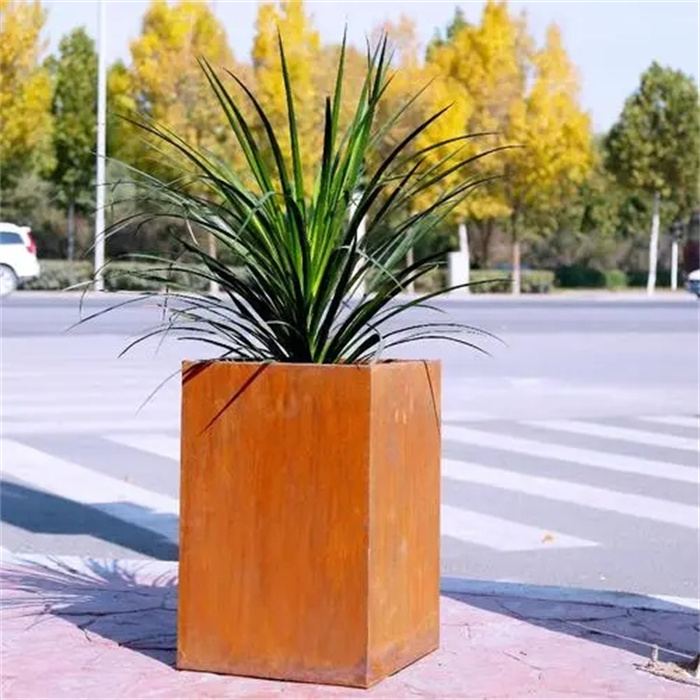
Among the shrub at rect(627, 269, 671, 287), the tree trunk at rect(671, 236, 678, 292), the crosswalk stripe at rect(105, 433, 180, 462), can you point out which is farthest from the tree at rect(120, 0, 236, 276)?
the crosswalk stripe at rect(105, 433, 180, 462)

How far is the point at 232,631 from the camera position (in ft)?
17.1

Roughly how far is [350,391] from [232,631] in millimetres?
946

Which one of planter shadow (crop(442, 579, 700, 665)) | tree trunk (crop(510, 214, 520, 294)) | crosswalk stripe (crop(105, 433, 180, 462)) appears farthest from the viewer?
tree trunk (crop(510, 214, 520, 294))

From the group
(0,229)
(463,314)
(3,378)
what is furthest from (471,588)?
(0,229)

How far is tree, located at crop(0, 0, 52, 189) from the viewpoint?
42438 mm

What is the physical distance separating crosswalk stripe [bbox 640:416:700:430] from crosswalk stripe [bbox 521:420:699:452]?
23.1 inches

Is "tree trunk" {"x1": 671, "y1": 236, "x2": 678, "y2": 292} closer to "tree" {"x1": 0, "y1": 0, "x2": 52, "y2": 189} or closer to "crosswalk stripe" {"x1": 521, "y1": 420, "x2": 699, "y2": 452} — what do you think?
"tree" {"x1": 0, "y1": 0, "x2": 52, "y2": 189}

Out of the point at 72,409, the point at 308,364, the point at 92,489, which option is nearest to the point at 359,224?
the point at 308,364

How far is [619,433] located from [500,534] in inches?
181

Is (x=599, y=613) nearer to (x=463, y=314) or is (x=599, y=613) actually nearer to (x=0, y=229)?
(x=463, y=314)

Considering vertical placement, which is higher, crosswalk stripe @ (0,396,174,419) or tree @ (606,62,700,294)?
tree @ (606,62,700,294)

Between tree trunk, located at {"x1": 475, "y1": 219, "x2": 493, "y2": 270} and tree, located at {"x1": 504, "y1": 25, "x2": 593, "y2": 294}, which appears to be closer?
tree, located at {"x1": 504, "y1": 25, "x2": 593, "y2": 294}

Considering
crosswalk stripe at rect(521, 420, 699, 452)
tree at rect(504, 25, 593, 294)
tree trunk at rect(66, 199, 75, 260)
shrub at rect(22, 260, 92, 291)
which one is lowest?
crosswalk stripe at rect(521, 420, 699, 452)

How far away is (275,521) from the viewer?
16.8 feet
